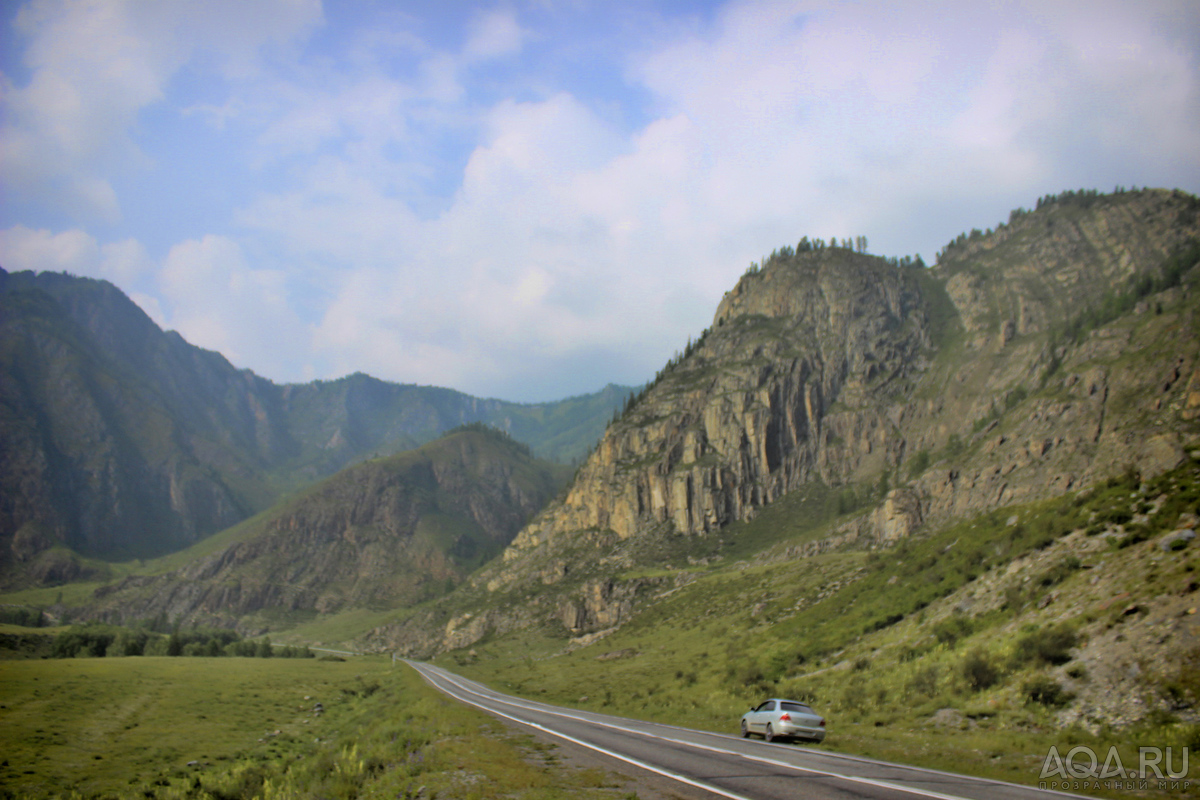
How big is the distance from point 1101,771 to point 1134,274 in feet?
626

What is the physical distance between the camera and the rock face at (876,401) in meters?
111

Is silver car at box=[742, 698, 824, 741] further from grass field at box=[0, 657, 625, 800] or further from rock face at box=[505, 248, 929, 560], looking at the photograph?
rock face at box=[505, 248, 929, 560]

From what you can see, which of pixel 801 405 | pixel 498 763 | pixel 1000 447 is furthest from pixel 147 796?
pixel 801 405

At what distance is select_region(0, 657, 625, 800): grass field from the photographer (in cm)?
1747

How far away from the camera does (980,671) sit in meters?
23.3

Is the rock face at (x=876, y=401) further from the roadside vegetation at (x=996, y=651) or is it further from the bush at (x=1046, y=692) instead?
the bush at (x=1046, y=692)

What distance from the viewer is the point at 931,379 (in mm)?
166375

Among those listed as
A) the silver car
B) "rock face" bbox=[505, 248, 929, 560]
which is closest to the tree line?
"rock face" bbox=[505, 248, 929, 560]

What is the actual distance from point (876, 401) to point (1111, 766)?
551 feet

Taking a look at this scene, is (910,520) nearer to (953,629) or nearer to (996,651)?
(953,629)

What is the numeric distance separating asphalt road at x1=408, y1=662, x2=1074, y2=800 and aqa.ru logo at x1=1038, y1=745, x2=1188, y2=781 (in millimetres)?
2160

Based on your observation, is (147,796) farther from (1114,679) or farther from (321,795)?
(1114,679)

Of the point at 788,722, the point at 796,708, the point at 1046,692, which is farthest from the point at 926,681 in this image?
the point at 788,722

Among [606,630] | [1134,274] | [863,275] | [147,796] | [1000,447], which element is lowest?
[606,630]
